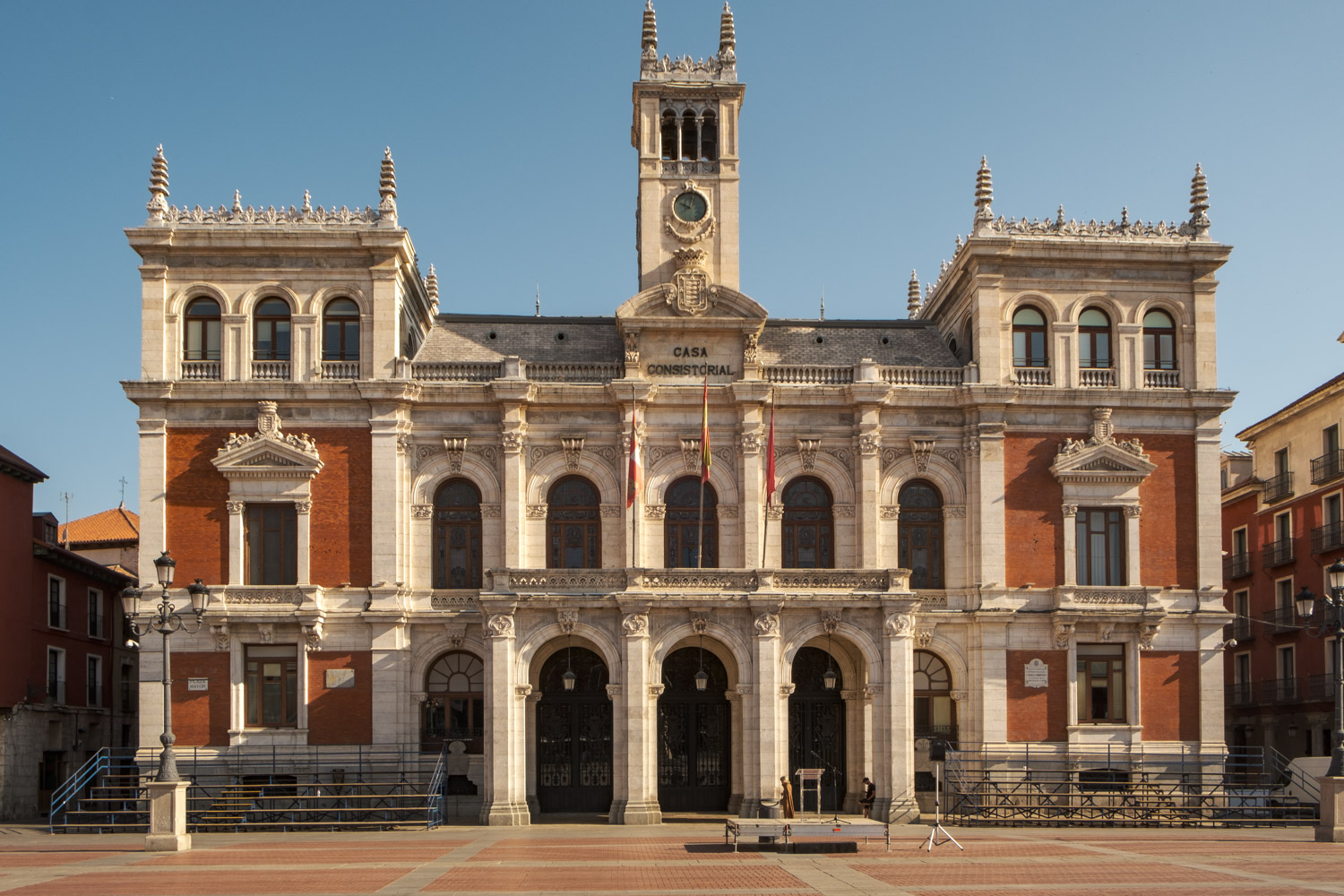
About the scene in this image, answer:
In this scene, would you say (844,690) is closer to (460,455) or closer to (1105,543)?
(1105,543)

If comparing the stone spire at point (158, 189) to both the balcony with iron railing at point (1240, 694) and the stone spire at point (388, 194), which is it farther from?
the balcony with iron railing at point (1240, 694)

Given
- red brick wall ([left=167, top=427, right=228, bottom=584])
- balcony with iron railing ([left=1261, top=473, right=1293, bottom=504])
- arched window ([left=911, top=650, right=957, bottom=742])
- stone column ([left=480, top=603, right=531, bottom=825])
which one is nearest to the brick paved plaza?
stone column ([left=480, top=603, right=531, bottom=825])

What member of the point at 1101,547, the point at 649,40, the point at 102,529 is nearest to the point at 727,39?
the point at 649,40

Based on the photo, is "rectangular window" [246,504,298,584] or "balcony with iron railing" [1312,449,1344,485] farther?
"balcony with iron railing" [1312,449,1344,485]

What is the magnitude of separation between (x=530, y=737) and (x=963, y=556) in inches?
579

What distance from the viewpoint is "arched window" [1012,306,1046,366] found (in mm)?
46156

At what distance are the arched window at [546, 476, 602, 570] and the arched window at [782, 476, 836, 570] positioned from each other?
5998mm

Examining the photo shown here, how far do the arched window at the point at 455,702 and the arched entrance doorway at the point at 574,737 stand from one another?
76.5 inches

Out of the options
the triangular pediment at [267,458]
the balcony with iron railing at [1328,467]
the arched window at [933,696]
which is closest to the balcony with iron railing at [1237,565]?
the balcony with iron railing at [1328,467]

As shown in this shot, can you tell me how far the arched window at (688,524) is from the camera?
147 feet

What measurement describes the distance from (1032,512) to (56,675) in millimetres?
36126

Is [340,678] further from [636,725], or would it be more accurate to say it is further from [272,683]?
[636,725]

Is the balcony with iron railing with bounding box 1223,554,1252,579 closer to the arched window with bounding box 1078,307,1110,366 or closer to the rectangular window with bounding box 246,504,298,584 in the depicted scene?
the arched window with bounding box 1078,307,1110,366

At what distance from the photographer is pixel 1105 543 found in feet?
148
